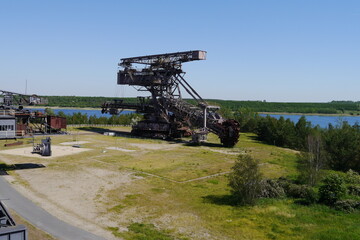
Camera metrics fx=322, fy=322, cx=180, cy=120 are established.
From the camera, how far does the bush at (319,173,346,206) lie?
28.1 m

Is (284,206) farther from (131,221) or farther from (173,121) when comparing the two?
(173,121)

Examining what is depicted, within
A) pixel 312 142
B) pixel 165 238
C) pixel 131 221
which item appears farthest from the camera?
pixel 312 142

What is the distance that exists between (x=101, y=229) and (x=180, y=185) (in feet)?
44.1

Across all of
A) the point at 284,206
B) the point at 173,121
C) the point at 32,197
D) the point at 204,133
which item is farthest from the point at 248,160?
the point at 173,121

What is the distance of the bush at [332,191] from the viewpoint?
28.1 metres

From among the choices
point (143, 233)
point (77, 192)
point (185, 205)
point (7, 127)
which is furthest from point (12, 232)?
point (7, 127)

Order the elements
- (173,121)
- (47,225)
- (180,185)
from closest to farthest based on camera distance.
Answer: (47,225), (180,185), (173,121)

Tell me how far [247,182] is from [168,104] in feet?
145

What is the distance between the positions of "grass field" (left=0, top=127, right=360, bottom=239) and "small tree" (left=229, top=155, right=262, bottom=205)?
1.10 metres

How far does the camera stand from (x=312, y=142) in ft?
119

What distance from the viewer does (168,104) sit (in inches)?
2768

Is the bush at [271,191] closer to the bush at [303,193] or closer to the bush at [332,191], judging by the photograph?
the bush at [303,193]

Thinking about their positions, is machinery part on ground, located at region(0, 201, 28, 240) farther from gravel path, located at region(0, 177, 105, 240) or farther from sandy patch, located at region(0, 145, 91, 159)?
sandy patch, located at region(0, 145, 91, 159)

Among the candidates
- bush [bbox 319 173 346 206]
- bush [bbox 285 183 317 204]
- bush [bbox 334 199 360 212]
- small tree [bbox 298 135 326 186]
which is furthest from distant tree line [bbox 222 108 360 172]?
bush [bbox 334 199 360 212]
